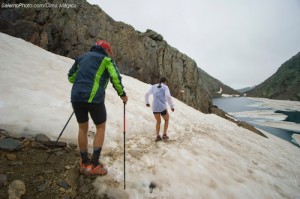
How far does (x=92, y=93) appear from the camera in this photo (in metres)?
4.64

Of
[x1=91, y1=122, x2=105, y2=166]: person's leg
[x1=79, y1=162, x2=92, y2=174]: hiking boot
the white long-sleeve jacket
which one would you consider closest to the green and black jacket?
[x1=91, y1=122, x2=105, y2=166]: person's leg

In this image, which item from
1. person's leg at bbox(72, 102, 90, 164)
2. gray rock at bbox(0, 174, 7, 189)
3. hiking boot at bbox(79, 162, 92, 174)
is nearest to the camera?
gray rock at bbox(0, 174, 7, 189)

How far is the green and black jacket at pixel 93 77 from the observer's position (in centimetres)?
462

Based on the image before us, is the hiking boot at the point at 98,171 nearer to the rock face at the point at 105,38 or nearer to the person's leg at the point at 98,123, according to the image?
the person's leg at the point at 98,123

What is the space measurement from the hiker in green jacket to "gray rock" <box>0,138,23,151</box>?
1.59 m

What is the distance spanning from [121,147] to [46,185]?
2694 millimetres

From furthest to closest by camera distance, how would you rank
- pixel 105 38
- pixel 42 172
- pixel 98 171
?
pixel 105 38
pixel 98 171
pixel 42 172

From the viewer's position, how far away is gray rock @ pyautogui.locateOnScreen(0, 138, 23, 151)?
4.89 m

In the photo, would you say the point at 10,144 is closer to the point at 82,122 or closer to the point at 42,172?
the point at 42,172

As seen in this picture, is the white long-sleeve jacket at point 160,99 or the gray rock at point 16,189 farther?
the white long-sleeve jacket at point 160,99

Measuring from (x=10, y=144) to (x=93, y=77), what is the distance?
270 centimetres

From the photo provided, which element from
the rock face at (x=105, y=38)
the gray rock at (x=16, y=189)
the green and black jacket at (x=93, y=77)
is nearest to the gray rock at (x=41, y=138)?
the gray rock at (x=16, y=189)

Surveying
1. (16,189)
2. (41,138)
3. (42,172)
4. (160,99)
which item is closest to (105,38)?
(160,99)

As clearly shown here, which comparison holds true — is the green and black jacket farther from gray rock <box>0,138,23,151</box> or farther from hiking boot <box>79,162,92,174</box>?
gray rock <box>0,138,23,151</box>
